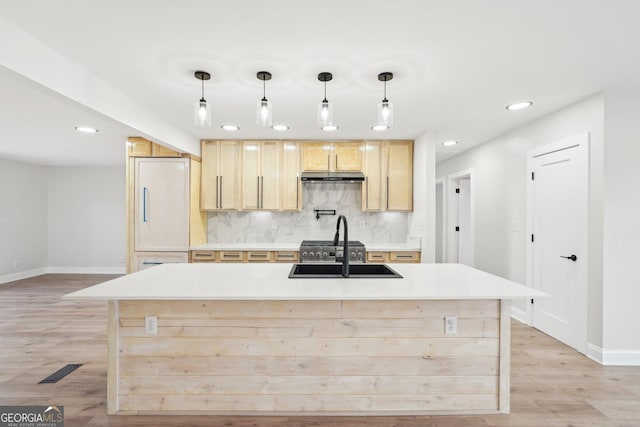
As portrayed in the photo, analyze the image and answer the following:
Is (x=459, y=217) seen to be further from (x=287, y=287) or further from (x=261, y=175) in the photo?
(x=287, y=287)

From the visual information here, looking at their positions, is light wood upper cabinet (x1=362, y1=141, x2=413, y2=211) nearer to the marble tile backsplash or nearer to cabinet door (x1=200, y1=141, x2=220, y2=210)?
the marble tile backsplash

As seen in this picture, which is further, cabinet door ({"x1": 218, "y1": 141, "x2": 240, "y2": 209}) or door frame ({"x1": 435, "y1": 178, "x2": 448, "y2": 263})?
door frame ({"x1": 435, "y1": 178, "x2": 448, "y2": 263})

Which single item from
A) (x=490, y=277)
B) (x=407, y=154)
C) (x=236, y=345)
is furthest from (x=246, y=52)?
(x=407, y=154)

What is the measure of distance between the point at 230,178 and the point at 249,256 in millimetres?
1173

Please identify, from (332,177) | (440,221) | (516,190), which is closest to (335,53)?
(332,177)

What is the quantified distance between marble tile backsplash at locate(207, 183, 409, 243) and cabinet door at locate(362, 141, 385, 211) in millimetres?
367

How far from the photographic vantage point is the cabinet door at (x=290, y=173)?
4.80 metres

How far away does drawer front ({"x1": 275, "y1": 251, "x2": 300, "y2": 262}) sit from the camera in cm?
448

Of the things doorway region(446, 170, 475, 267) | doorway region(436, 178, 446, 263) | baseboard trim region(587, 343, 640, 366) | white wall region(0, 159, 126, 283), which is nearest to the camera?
baseboard trim region(587, 343, 640, 366)

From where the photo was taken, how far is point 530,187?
12.8 ft

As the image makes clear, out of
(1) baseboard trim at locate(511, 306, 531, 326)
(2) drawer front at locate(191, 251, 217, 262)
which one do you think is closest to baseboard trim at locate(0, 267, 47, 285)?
(2) drawer front at locate(191, 251, 217, 262)

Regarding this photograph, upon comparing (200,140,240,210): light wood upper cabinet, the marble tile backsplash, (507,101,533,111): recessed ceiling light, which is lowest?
the marble tile backsplash

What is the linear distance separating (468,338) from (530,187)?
252cm

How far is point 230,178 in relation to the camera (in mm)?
4836
